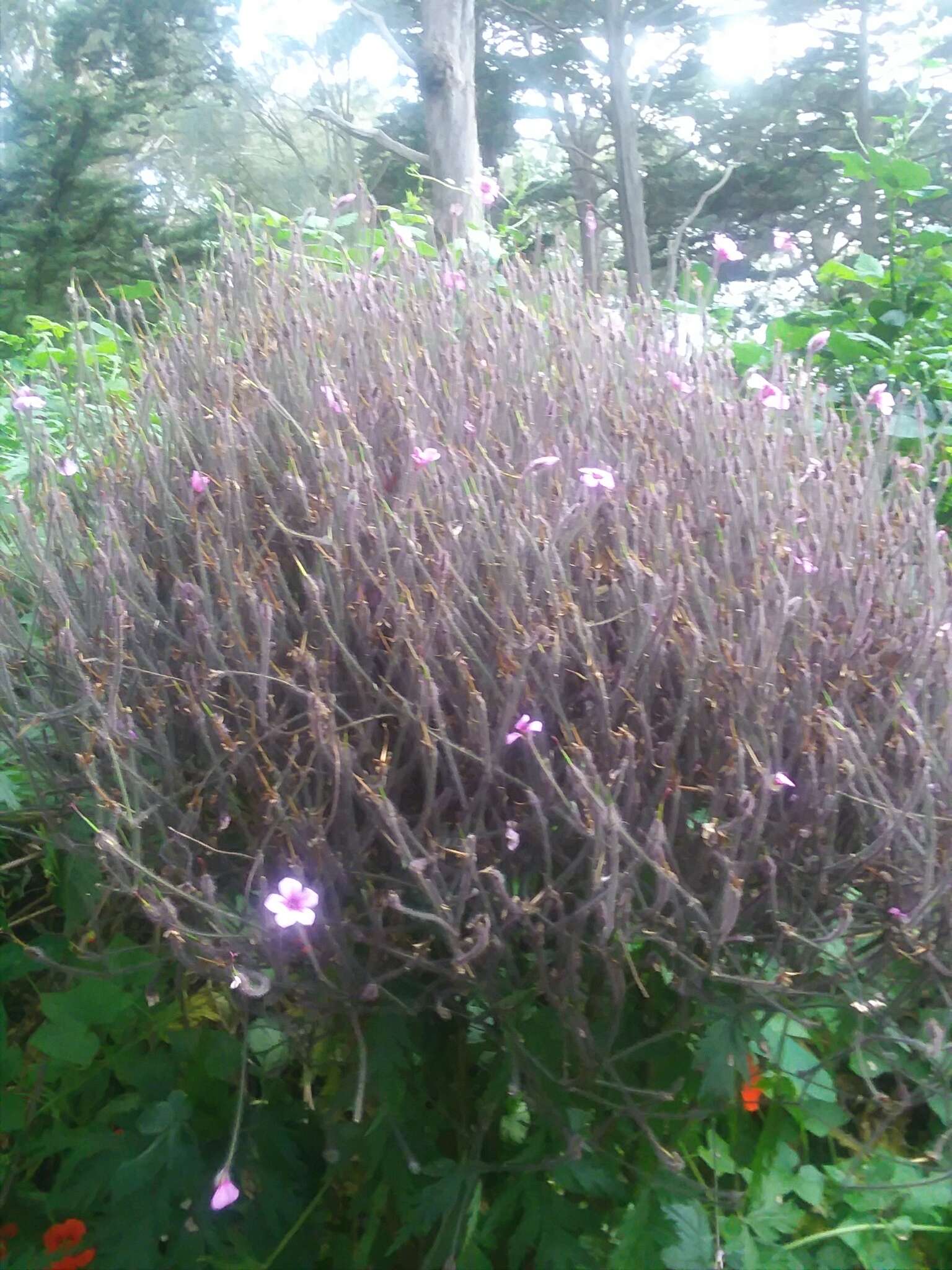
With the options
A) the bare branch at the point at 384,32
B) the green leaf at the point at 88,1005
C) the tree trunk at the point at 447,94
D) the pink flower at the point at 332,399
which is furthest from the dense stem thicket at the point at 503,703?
the bare branch at the point at 384,32

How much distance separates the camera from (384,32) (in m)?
6.28

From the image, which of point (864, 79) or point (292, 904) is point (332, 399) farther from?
point (864, 79)

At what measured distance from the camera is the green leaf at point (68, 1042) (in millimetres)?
1475

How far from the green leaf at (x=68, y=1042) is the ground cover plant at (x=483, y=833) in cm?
2

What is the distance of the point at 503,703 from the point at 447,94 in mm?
5537

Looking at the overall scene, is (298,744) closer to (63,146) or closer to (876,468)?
(876,468)

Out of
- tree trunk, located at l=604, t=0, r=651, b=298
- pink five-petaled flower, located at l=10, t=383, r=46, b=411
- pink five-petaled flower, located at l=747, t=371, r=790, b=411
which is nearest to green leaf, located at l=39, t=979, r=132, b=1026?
pink five-petaled flower, located at l=10, t=383, r=46, b=411

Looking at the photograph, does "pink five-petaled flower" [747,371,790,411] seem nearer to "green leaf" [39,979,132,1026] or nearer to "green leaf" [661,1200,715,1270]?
"green leaf" [661,1200,715,1270]

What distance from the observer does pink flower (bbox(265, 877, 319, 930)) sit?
1055mm

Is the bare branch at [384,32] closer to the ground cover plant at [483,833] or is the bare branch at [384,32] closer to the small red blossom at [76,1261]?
the ground cover plant at [483,833]

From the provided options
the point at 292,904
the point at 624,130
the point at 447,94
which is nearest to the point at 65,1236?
the point at 292,904

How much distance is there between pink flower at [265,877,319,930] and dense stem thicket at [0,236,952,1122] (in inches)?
2.6

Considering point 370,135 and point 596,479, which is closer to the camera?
point 596,479

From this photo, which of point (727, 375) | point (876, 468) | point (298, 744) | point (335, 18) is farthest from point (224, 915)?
point (335, 18)
